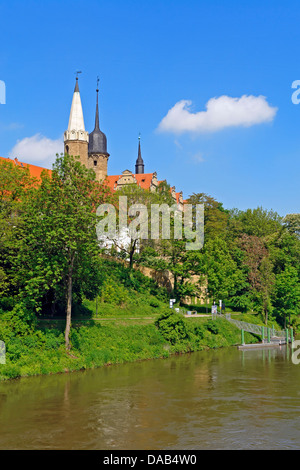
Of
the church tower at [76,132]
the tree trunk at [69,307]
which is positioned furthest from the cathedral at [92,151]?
the tree trunk at [69,307]

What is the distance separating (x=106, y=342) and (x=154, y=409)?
52.9 feet

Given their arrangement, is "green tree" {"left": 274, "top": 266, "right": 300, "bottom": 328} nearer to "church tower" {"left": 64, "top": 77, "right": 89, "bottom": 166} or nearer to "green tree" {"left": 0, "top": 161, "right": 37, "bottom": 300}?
"church tower" {"left": 64, "top": 77, "right": 89, "bottom": 166}

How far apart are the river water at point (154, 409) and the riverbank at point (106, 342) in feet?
3.84

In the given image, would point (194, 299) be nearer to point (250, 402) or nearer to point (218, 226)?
point (218, 226)

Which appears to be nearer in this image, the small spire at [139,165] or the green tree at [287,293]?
the green tree at [287,293]

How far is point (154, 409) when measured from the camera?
23.0 meters

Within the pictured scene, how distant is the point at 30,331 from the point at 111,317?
13.6m

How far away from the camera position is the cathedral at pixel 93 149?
69.1 metres

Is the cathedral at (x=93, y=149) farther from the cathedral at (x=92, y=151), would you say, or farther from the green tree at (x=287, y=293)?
the green tree at (x=287, y=293)

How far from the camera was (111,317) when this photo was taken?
45875 millimetres

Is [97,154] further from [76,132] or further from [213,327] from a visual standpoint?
[213,327]

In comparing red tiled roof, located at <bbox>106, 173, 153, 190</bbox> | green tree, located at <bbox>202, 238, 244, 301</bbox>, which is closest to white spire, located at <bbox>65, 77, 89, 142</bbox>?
green tree, located at <bbox>202, 238, 244, 301</bbox>

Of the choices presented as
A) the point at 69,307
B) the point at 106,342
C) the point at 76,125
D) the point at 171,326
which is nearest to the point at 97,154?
the point at 76,125

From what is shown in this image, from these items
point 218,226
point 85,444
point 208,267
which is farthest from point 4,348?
point 218,226
